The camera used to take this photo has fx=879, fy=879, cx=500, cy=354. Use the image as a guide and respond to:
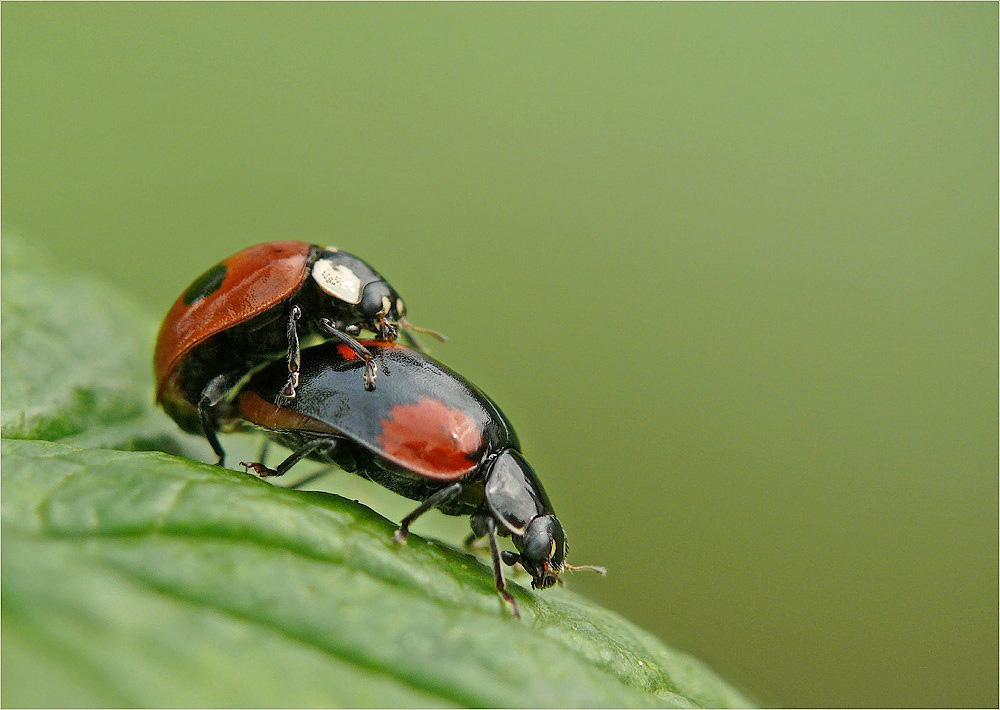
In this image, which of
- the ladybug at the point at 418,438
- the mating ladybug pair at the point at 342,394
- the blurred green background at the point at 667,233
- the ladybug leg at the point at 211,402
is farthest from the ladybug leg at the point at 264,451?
the blurred green background at the point at 667,233

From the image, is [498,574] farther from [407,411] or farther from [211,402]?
[211,402]

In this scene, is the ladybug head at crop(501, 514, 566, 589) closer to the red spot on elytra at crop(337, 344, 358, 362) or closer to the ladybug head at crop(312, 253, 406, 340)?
the red spot on elytra at crop(337, 344, 358, 362)

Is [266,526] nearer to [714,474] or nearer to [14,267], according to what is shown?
[14,267]

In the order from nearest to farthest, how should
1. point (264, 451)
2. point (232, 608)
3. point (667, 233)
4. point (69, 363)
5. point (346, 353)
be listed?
point (232, 608)
point (346, 353)
point (69, 363)
point (264, 451)
point (667, 233)

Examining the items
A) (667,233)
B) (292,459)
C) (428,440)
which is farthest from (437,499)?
(667,233)

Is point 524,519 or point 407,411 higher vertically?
point 407,411

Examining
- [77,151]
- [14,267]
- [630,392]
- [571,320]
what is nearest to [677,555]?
[630,392]

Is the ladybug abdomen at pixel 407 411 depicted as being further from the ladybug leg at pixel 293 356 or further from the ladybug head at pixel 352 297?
the ladybug head at pixel 352 297

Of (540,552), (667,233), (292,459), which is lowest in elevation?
(540,552)
